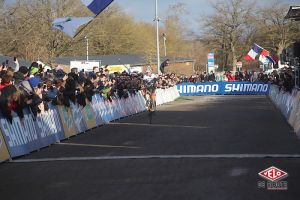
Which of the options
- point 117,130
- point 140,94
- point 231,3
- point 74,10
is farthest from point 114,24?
point 117,130

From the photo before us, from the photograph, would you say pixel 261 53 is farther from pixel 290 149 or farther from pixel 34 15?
pixel 290 149

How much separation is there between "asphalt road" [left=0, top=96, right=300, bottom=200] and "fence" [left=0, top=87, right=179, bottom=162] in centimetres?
38

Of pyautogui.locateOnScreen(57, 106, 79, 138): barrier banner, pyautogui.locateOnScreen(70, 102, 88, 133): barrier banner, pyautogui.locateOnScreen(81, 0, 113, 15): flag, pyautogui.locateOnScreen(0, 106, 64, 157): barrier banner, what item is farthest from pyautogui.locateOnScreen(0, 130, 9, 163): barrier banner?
pyautogui.locateOnScreen(81, 0, 113, 15): flag

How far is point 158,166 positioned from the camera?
37.9ft

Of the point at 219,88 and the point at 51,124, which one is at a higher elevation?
the point at 51,124

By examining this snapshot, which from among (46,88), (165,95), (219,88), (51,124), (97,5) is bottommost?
(219,88)

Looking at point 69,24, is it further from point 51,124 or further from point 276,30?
point 276,30

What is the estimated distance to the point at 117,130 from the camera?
20.4m

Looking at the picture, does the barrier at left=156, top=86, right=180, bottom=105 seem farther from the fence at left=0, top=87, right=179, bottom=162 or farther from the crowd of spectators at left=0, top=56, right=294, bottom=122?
the fence at left=0, top=87, right=179, bottom=162

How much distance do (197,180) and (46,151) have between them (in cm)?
622

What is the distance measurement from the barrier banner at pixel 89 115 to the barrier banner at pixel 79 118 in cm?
32

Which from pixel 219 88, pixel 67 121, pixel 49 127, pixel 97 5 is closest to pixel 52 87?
pixel 67 121

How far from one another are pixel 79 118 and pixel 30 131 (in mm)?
4871

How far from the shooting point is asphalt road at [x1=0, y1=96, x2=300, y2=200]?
9148 mm
